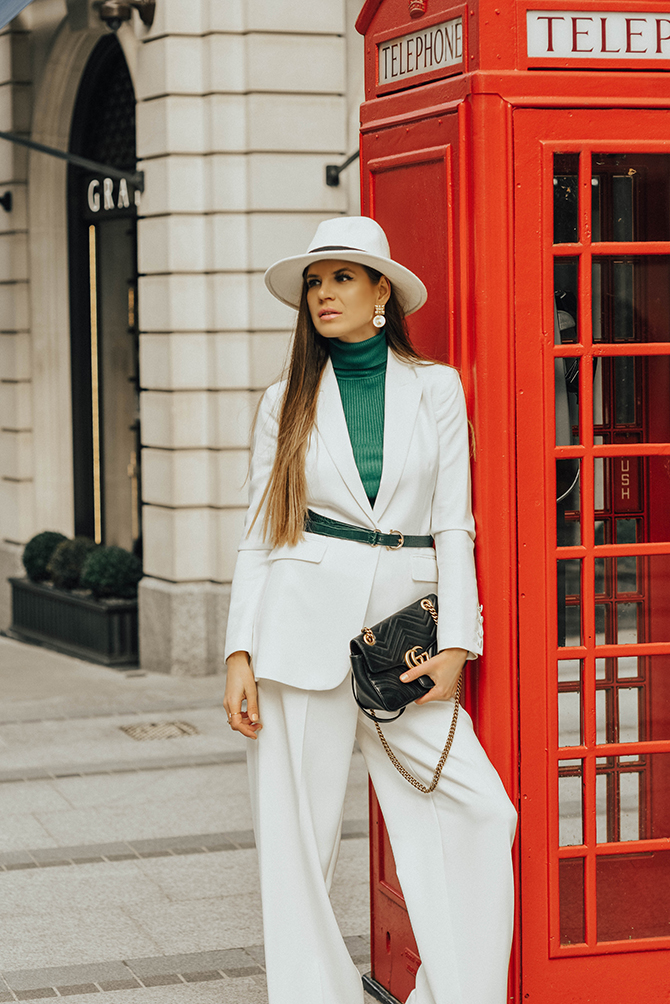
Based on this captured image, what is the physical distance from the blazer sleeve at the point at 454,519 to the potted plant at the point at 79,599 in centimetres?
690

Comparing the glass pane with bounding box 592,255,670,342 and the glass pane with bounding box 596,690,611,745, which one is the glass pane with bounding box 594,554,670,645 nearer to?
the glass pane with bounding box 596,690,611,745

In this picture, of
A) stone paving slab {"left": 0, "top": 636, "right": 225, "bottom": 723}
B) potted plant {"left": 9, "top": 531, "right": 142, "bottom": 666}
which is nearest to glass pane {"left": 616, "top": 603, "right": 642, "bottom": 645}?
stone paving slab {"left": 0, "top": 636, "right": 225, "bottom": 723}

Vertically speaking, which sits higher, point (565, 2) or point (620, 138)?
point (565, 2)

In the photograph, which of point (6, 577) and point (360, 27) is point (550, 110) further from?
point (6, 577)

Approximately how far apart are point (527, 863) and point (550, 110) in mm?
1841

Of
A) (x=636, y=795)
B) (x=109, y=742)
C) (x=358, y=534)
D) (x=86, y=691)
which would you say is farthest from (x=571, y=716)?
(x=86, y=691)

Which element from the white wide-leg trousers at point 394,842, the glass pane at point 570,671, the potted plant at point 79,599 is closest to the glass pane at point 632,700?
the glass pane at point 570,671

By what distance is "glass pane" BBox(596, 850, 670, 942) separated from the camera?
400 centimetres

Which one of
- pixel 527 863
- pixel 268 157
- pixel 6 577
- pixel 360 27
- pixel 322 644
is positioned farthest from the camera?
pixel 6 577

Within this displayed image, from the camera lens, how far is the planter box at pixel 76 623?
10250 mm

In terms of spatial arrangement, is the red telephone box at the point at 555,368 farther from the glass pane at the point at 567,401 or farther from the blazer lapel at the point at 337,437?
the blazer lapel at the point at 337,437

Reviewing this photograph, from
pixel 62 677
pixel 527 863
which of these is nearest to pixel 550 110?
pixel 527 863

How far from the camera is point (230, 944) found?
15.9 feet

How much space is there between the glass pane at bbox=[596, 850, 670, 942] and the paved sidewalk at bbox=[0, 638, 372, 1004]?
913 millimetres
